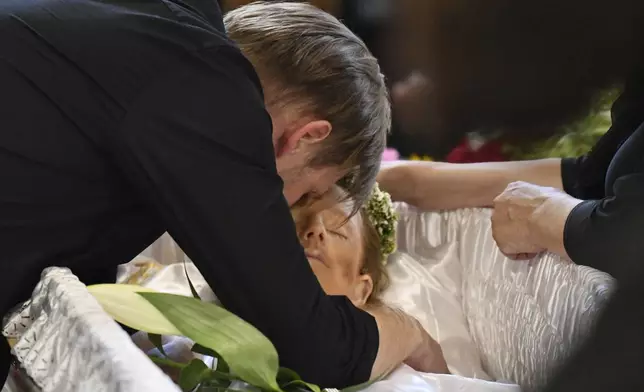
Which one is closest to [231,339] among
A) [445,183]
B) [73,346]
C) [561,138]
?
[73,346]

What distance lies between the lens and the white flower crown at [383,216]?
1.24 meters

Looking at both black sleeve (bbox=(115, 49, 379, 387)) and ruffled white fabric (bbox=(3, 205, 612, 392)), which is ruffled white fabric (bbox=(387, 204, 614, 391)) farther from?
black sleeve (bbox=(115, 49, 379, 387))

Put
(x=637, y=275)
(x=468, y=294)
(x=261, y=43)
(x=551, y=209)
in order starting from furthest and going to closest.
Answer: (x=468, y=294) < (x=551, y=209) < (x=261, y=43) < (x=637, y=275)

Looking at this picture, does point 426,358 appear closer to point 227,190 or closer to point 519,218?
point 519,218

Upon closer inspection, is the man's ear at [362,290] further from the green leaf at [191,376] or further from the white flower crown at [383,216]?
the green leaf at [191,376]

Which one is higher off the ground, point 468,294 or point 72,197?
point 72,197

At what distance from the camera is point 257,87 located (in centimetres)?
67

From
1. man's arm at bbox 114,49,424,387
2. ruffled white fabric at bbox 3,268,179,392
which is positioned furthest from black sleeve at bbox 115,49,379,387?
ruffled white fabric at bbox 3,268,179,392

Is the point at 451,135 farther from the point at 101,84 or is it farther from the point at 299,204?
the point at 299,204

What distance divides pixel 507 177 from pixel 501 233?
125 millimetres

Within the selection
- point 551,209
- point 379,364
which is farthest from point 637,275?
point 551,209

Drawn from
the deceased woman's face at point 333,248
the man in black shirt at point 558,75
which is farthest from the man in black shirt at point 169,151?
the man in black shirt at point 558,75

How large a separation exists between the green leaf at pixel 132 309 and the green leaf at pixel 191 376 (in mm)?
65

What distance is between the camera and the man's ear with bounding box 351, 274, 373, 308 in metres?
1.19
